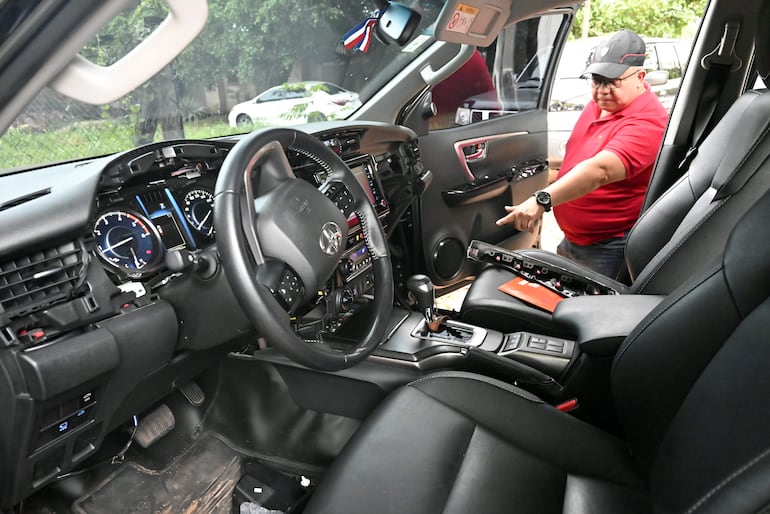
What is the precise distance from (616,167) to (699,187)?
648 millimetres

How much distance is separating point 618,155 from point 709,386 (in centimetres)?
169

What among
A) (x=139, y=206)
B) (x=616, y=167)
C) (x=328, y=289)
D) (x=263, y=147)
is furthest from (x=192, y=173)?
(x=616, y=167)

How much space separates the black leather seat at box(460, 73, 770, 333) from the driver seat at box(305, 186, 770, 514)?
0.14 m

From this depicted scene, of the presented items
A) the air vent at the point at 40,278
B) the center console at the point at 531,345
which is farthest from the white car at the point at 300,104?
the air vent at the point at 40,278

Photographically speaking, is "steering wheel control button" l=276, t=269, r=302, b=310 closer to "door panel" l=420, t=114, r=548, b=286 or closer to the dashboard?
the dashboard

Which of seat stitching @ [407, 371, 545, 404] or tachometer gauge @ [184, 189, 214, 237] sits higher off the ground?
tachometer gauge @ [184, 189, 214, 237]

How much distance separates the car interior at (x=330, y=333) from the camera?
34.3 inches

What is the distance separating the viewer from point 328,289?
1634 millimetres

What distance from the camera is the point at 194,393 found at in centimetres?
188

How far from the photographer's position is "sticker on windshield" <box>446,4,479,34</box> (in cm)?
208

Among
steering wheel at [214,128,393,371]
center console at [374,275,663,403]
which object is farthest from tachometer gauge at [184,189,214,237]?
center console at [374,275,663,403]

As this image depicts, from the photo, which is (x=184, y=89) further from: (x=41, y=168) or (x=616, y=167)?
(x=616, y=167)

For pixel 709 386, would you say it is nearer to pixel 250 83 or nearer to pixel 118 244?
pixel 118 244

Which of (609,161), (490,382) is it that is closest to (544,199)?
(609,161)
